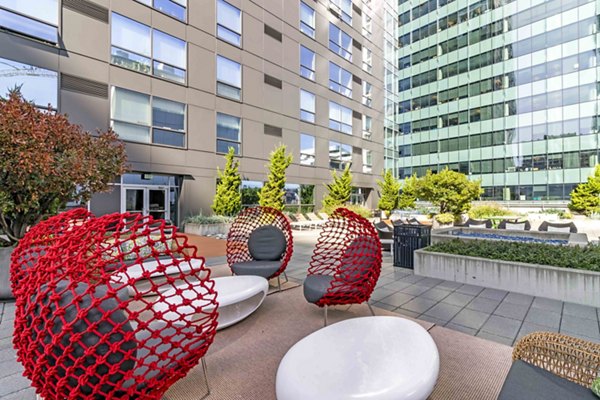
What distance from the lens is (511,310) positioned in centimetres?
441

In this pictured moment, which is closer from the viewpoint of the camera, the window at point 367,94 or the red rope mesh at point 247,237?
the red rope mesh at point 247,237

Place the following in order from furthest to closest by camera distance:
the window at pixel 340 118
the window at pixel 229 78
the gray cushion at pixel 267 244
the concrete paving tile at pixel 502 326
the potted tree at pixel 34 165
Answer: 1. the window at pixel 340 118
2. the window at pixel 229 78
3. the gray cushion at pixel 267 244
4. the potted tree at pixel 34 165
5. the concrete paving tile at pixel 502 326

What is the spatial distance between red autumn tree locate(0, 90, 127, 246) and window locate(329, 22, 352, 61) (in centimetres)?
2097

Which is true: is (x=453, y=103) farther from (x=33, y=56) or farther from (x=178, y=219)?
(x=33, y=56)

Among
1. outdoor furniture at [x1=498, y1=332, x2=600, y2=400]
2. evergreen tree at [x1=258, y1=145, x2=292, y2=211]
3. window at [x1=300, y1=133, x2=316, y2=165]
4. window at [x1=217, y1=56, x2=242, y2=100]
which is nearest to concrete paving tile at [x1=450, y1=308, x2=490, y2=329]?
outdoor furniture at [x1=498, y1=332, x2=600, y2=400]

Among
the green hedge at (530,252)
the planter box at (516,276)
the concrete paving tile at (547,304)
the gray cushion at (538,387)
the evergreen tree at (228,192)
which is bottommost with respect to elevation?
the concrete paving tile at (547,304)

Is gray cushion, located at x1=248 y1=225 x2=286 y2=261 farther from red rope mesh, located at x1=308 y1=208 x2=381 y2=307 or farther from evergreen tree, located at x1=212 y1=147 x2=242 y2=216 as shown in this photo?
evergreen tree, located at x1=212 y1=147 x2=242 y2=216

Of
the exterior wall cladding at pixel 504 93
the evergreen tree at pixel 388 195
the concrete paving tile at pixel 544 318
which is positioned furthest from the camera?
the exterior wall cladding at pixel 504 93

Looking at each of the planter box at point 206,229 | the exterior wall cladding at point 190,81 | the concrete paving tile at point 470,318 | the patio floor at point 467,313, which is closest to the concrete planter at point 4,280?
the patio floor at point 467,313

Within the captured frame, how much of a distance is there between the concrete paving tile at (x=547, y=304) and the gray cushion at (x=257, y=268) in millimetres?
4090

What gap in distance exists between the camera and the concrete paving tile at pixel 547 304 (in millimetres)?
4434

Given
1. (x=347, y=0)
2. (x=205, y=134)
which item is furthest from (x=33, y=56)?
(x=347, y=0)

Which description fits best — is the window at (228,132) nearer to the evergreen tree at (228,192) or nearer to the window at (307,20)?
the evergreen tree at (228,192)

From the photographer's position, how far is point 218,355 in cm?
315
